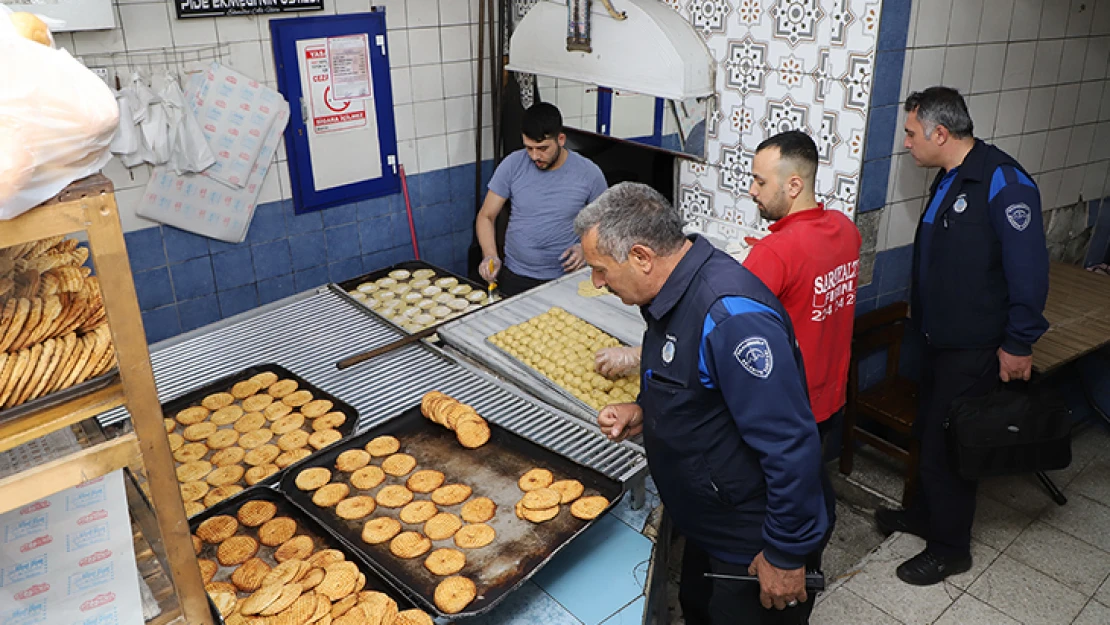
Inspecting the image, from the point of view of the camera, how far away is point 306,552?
233cm

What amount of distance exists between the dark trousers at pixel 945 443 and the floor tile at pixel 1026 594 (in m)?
0.19

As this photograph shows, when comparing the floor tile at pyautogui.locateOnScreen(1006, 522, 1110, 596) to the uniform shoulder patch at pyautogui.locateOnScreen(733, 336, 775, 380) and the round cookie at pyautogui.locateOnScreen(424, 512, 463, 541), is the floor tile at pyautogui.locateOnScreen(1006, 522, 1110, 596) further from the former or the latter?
the round cookie at pyautogui.locateOnScreen(424, 512, 463, 541)

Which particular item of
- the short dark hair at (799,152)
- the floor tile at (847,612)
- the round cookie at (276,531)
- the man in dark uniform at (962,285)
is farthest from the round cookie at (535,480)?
the man in dark uniform at (962,285)

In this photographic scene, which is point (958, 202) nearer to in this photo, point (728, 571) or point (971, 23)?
point (971, 23)

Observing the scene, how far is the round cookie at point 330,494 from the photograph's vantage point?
2.54 meters

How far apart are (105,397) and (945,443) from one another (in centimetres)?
365

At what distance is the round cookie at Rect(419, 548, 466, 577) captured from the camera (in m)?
2.25

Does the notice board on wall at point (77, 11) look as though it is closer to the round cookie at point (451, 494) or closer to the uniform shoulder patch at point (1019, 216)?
the round cookie at point (451, 494)

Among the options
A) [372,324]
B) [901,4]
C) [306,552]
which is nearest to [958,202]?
[901,4]

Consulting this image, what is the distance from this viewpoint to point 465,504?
8.27 feet

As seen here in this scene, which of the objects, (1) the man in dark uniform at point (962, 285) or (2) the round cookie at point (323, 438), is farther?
(1) the man in dark uniform at point (962, 285)

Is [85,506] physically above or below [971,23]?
below

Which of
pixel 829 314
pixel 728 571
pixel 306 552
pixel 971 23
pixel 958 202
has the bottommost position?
pixel 728 571

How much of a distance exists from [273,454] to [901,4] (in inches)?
136
